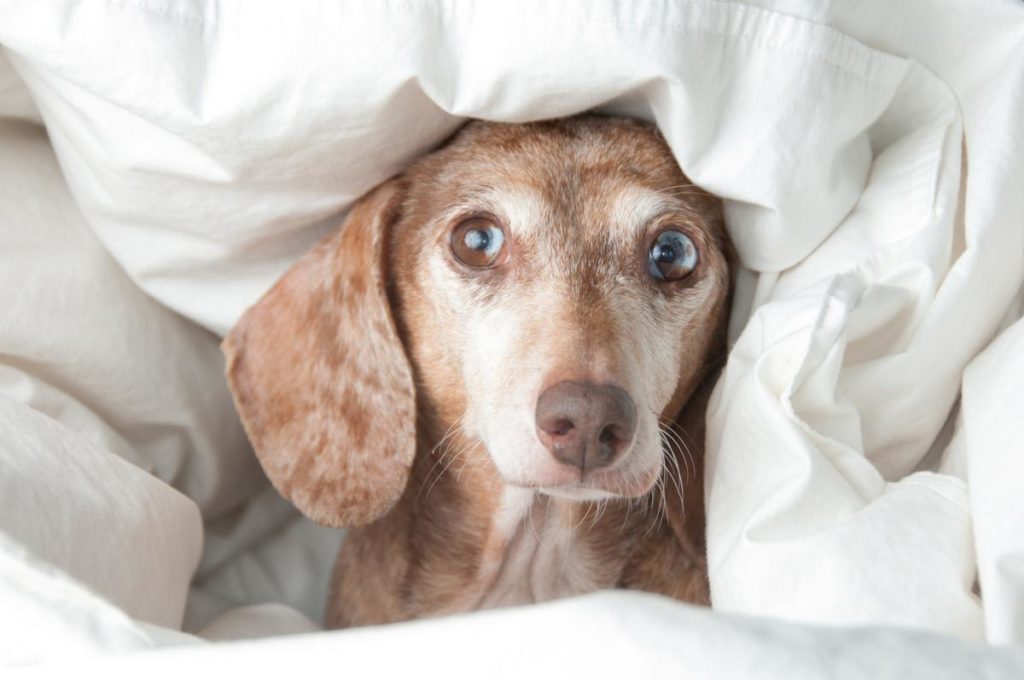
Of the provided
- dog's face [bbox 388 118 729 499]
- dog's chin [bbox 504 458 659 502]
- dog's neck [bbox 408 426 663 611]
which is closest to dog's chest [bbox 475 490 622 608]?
dog's neck [bbox 408 426 663 611]

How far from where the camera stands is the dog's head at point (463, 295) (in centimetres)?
149

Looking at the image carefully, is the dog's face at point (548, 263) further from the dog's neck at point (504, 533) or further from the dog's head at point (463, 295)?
the dog's neck at point (504, 533)

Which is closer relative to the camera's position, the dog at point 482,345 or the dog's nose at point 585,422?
the dog's nose at point 585,422

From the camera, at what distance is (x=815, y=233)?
146cm

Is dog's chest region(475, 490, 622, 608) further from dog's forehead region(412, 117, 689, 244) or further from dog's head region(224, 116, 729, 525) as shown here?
dog's forehead region(412, 117, 689, 244)

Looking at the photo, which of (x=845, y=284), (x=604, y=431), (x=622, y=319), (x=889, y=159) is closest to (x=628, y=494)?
(x=604, y=431)

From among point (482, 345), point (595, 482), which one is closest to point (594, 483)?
point (595, 482)

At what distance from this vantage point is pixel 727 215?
1.58m

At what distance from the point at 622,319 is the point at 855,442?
323 millimetres

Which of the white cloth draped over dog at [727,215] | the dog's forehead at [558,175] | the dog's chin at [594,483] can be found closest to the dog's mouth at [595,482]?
the dog's chin at [594,483]

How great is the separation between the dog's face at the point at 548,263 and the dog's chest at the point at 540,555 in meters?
0.18

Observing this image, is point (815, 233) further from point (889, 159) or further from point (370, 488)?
point (370, 488)

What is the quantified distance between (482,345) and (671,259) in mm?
299

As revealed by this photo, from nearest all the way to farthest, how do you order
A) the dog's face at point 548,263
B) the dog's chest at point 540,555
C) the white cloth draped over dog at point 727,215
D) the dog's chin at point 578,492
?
the white cloth draped over dog at point 727,215
the dog's chin at point 578,492
the dog's face at point 548,263
the dog's chest at point 540,555
